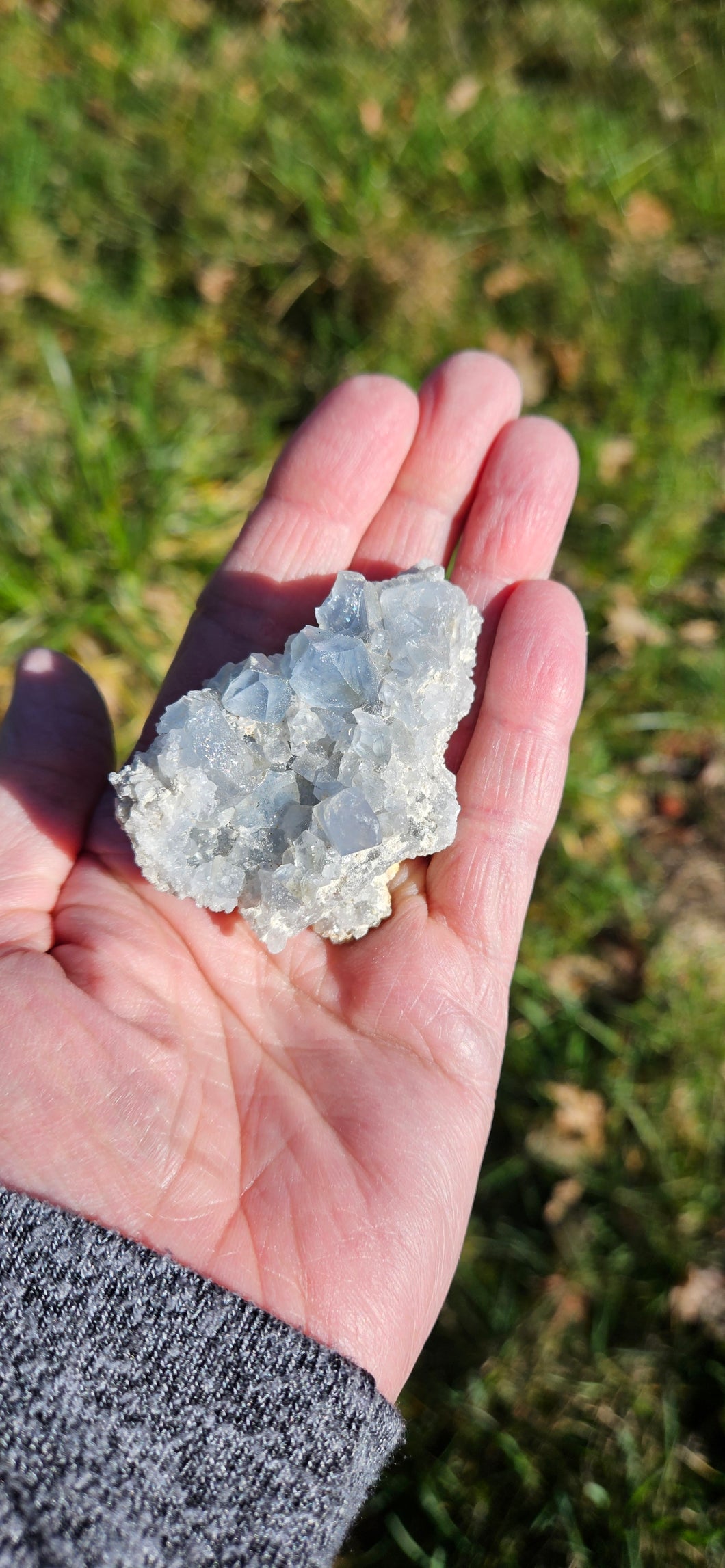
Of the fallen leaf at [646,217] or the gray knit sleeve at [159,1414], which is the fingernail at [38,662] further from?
the fallen leaf at [646,217]

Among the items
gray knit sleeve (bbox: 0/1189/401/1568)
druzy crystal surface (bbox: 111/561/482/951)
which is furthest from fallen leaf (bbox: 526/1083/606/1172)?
gray knit sleeve (bbox: 0/1189/401/1568)

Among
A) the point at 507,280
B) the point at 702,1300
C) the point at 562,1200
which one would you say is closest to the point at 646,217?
the point at 507,280

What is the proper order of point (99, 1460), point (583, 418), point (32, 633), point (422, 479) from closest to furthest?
point (99, 1460) → point (422, 479) → point (32, 633) → point (583, 418)

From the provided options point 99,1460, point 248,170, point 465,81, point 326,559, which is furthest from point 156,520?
point 99,1460

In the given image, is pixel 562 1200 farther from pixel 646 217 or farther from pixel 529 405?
pixel 646 217

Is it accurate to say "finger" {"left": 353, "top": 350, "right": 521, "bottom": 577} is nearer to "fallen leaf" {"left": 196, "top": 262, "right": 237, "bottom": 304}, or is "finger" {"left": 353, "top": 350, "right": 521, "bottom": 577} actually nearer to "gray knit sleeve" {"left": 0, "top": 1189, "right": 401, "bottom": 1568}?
"fallen leaf" {"left": 196, "top": 262, "right": 237, "bottom": 304}

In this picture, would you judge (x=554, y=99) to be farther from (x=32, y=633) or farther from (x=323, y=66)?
(x=32, y=633)
